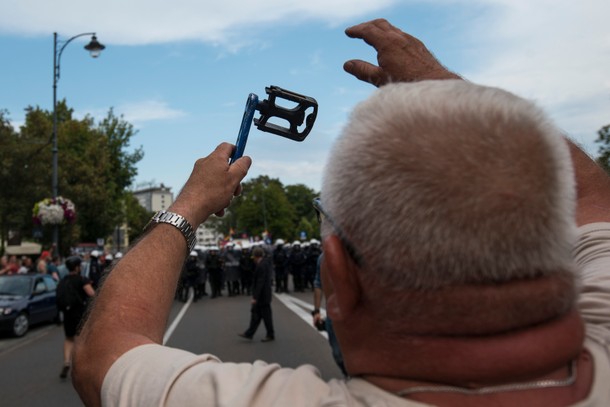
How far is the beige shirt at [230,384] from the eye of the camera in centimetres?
104

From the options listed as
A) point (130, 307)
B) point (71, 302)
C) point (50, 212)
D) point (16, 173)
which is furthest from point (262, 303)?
point (16, 173)

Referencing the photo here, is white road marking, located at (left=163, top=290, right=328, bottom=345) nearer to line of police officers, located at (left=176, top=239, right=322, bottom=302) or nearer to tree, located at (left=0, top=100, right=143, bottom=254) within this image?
line of police officers, located at (left=176, top=239, right=322, bottom=302)

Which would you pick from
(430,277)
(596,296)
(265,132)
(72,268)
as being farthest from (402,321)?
(72,268)

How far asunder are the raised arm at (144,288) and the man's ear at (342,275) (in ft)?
1.25

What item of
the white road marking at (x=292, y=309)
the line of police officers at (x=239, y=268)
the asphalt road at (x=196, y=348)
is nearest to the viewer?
the asphalt road at (x=196, y=348)

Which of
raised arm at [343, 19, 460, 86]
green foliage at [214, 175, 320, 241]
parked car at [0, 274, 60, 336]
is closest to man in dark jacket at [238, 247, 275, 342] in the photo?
parked car at [0, 274, 60, 336]

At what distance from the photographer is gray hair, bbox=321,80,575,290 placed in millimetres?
973

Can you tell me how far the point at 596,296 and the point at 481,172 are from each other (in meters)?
0.54

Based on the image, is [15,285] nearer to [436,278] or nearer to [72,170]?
[436,278]

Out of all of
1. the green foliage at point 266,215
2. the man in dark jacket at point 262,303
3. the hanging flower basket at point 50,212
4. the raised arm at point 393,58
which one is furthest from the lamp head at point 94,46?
the green foliage at point 266,215

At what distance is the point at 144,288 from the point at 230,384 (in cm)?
29

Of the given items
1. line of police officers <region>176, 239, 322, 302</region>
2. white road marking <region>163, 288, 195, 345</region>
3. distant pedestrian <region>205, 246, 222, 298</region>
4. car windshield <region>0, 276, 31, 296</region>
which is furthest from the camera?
distant pedestrian <region>205, 246, 222, 298</region>

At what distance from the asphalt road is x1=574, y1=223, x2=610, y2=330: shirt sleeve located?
5.17 m

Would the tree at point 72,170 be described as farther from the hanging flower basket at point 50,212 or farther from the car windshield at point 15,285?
the car windshield at point 15,285
